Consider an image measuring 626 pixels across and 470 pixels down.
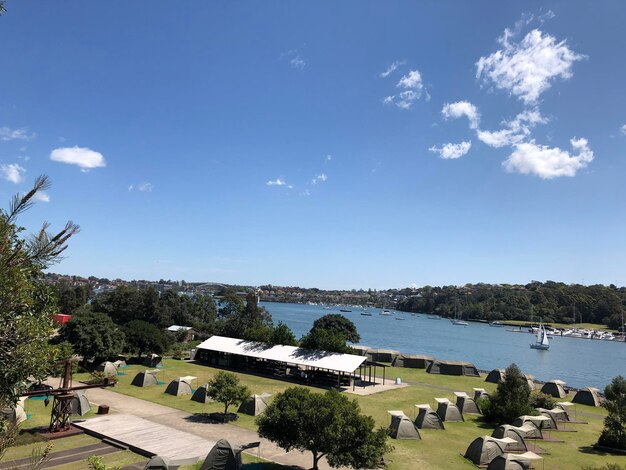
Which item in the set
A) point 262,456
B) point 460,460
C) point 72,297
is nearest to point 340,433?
point 262,456

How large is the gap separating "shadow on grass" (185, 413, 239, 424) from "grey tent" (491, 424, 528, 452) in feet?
52.7

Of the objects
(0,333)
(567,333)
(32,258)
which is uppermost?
(32,258)

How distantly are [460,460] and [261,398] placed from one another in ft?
43.5

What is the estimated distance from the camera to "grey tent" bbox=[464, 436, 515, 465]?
71.7 ft


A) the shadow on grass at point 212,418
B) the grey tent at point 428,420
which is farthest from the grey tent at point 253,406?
the grey tent at point 428,420

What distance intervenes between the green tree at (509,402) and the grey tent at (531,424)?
5.37 feet

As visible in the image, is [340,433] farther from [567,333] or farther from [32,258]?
[567,333]

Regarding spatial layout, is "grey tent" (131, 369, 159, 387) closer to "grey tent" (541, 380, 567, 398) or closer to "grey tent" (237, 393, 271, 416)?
"grey tent" (237, 393, 271, 416)

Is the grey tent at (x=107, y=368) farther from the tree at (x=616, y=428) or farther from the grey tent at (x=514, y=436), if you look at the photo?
the tree at (x=616, y=428)

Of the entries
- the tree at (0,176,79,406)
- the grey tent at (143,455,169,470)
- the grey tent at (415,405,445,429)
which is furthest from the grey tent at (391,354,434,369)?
the tree at (0,176,79,406)

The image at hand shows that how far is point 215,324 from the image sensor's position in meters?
76.6

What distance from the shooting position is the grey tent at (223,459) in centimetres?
1817

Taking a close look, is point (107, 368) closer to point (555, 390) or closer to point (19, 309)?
point (19, 309)

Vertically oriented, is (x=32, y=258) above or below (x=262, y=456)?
above
